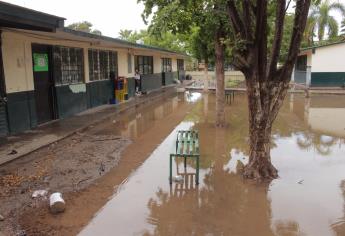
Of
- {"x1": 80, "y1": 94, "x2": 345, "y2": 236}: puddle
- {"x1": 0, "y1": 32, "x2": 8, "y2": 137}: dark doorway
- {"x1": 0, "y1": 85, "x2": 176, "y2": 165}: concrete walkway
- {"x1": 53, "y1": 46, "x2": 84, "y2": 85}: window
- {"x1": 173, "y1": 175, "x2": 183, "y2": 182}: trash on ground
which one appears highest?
{"x1": 53, "y1": 46, "x2": 84, "y2": 85}: window

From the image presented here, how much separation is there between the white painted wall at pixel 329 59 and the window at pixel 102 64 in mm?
15215

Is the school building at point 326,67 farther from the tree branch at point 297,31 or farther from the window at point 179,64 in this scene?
the tree branch at point 297,31

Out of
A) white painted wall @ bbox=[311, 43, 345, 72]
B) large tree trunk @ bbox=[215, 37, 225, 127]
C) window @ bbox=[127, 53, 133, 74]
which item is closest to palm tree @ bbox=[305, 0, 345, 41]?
white painted wall @ bbox=[311, 43, 345, 72]

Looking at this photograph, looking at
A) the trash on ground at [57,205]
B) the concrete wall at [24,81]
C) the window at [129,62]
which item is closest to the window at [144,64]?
the window at [129,62]

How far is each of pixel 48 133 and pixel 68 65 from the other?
404cm

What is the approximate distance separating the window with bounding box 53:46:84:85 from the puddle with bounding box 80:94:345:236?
504cm

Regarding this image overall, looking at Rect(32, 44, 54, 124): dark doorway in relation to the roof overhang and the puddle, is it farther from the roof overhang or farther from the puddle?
the puddle

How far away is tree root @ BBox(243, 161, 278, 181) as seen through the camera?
6961mm

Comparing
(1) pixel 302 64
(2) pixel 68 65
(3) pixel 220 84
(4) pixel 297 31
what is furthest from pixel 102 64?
(1) pixel 302 64

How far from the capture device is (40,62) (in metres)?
11.5

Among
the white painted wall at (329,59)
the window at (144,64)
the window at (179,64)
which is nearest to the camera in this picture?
the window at (144,64)

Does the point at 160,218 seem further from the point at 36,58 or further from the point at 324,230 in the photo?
the point at 36,58

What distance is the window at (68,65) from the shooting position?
41.3 ft

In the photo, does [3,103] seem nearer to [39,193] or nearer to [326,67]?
[39,193]
